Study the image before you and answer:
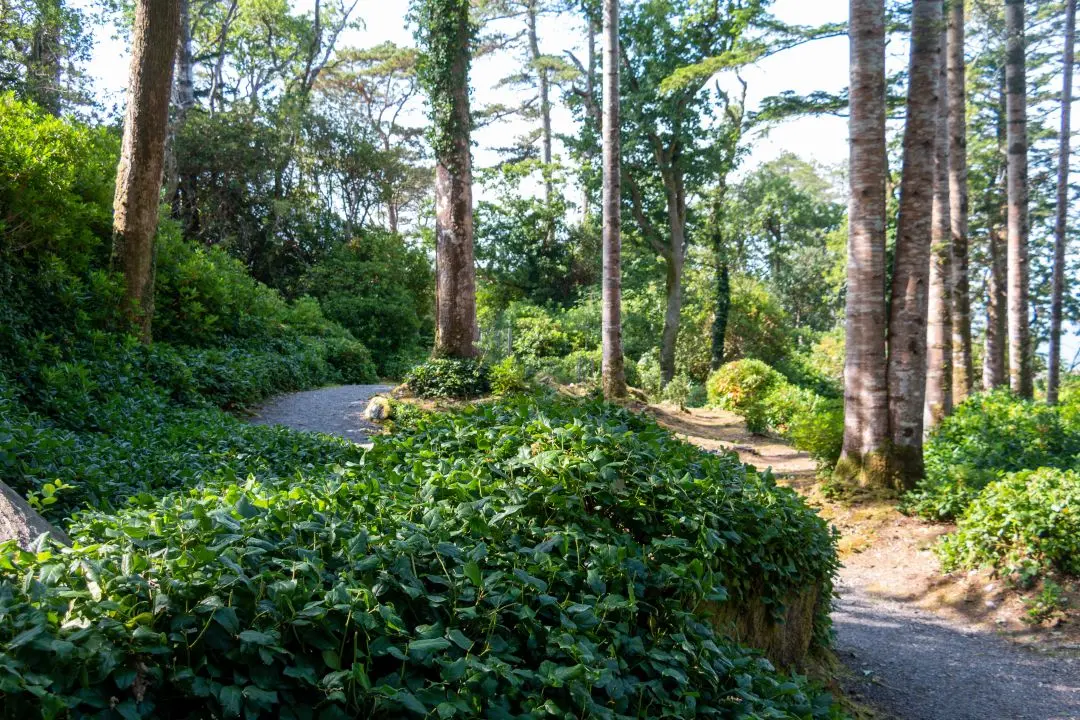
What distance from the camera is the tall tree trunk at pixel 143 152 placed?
9641 mm

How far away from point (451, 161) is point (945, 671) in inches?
405

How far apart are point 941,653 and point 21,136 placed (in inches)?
459

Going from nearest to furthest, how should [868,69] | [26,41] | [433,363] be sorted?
[868,69], [433,363], [26,41]

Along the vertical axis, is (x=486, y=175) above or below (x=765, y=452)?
above

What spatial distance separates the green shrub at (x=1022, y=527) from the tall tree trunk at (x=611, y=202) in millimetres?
7540

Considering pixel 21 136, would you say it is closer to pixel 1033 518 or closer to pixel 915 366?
pixel 915 366

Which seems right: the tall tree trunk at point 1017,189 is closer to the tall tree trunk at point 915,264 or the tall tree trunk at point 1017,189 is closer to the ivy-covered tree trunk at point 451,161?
the tall tree trunk at point 915,264

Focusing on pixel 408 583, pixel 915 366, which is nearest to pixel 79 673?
pixel 408 583

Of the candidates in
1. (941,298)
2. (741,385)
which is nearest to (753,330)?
(741,385)

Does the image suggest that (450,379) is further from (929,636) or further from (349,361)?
(929,636)

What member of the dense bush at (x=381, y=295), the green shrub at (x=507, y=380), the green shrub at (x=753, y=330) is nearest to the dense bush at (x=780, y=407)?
the green shrub at (x=507, y=380)

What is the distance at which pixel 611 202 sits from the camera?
14031mm

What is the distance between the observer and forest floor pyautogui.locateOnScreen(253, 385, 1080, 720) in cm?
471

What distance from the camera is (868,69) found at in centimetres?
839
